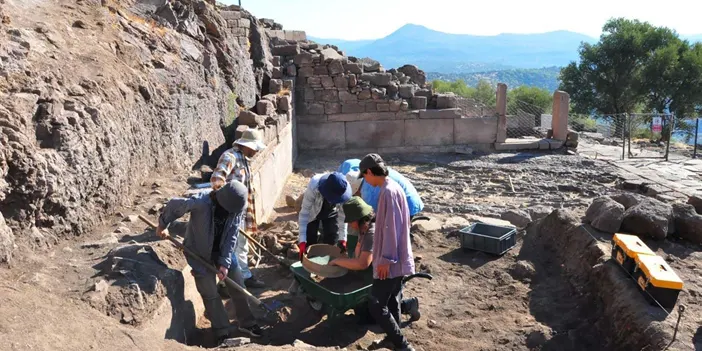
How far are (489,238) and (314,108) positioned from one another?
30.5 ft

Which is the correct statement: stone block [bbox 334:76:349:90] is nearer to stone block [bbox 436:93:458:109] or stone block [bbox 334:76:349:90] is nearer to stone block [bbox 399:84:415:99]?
stone block [bbox 399:84:415:99]

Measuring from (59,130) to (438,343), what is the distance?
4.09 metres

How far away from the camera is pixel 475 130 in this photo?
16.0 metres

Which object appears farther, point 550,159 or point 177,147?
point 550,159

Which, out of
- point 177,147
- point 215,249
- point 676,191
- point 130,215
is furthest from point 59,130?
point 676,191

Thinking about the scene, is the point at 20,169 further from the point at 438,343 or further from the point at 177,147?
the point at 438,343

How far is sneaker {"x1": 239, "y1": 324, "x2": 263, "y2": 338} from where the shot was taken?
500 centimetres

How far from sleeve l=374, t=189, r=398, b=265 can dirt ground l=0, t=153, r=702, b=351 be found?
102 cm

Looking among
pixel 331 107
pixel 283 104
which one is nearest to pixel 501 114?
pixel 331 107

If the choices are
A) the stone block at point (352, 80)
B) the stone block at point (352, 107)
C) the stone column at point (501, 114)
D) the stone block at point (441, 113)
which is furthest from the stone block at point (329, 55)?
the stone column at point (501, 114)

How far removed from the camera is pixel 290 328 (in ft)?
17.7

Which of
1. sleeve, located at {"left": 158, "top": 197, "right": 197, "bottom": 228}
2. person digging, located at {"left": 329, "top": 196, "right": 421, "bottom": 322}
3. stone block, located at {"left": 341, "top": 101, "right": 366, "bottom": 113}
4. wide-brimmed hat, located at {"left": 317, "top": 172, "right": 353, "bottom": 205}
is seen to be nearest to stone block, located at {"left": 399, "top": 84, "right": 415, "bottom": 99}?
stone block, located at {"left": 341, "top": 101, "right": 366, "bottom": 113}

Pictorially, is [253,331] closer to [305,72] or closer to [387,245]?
[387,245]

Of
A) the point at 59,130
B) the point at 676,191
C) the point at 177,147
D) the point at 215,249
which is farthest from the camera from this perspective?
the point at 676,191
